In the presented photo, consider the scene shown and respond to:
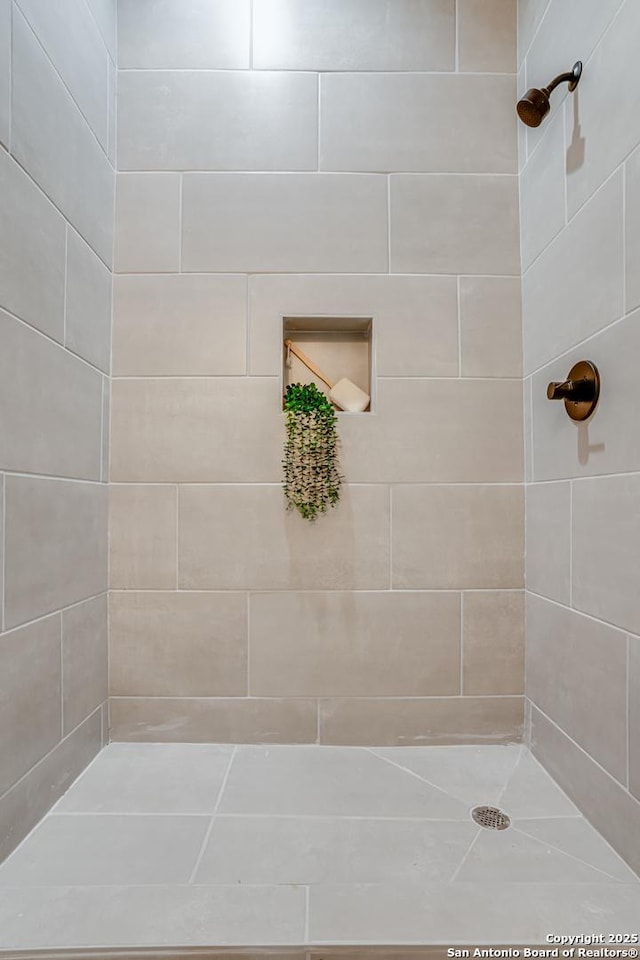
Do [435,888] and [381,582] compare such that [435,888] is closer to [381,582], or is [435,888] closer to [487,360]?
[381,582]

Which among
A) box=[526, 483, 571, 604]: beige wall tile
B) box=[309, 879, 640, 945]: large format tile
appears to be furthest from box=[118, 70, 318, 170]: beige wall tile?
→ box=[309, 879, 640, 945]: large format tile

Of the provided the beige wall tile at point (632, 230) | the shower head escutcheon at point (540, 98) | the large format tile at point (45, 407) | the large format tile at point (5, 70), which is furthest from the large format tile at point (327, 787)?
the shower head escutcheon at point (540, 98)

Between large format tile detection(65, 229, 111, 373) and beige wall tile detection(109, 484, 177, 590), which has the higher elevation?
large format tile detection(65, 229, 111, 373)

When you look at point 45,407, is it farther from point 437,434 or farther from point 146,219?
point 437,434

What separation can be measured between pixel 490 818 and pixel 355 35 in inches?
78.8

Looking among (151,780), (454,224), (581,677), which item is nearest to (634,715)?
(581,677)

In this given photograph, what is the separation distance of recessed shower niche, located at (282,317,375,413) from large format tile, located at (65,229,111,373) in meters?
0.49

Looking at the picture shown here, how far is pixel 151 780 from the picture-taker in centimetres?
129

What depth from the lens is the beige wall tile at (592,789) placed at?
996 millimetres

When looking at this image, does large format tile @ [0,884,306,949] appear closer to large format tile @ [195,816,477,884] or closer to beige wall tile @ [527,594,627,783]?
large format tile @ [195,816,477,884]

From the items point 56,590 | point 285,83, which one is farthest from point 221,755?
point 285,83

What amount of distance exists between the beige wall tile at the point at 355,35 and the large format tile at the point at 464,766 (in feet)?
6.15

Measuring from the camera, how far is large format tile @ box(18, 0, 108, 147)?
1.17 m

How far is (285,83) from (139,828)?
1.87m
